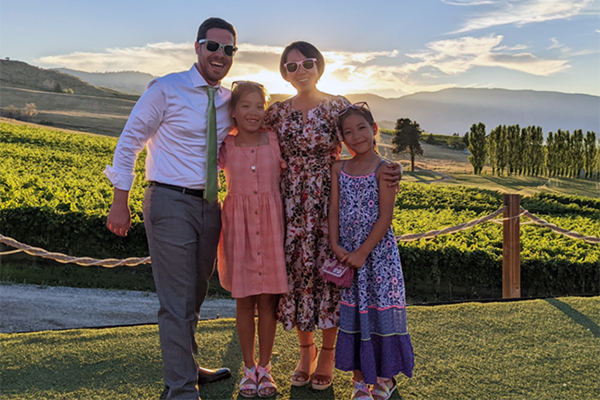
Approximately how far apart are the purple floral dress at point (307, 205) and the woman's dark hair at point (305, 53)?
205 millimetres

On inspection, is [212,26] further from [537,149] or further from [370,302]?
[537,149]

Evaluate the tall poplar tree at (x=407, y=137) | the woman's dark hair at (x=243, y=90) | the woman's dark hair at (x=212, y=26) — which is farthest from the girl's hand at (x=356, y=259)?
the tall poplar tree at (x=407, y=137)

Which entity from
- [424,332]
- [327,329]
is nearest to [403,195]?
[424,332]

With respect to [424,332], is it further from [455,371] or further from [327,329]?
[327,329]

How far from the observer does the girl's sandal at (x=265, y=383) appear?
3.24 meters

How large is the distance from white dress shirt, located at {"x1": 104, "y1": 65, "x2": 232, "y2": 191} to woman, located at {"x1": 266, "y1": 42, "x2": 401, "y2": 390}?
20.7 inches

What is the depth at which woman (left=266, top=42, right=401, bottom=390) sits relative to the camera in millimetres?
3221

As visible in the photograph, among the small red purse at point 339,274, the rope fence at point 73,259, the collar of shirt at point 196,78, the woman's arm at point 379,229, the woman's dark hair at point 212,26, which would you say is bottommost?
the rope fence at point 73,259

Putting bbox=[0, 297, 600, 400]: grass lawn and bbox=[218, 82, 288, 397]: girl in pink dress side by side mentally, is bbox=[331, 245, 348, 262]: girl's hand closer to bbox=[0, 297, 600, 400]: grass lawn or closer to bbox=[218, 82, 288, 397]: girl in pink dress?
bbox=[218, 82, 288, 397]: girl in pink dress

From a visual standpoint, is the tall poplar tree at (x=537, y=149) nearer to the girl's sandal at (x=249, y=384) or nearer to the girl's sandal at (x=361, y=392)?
the girl's sandal at (x=361, y=392)

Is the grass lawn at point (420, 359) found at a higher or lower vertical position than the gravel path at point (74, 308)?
higher

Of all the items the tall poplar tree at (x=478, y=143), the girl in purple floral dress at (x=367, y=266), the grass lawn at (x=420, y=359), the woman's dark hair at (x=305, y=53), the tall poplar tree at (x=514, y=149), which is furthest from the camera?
the tall poplar tree at (x=514, y=149)

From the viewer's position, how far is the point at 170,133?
300 centimetres

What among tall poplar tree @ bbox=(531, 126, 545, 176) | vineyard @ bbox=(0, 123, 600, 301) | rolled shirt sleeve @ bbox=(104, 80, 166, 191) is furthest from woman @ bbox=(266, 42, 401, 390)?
tall poplar tree @ bbox=(531, 126, 545, 176)
